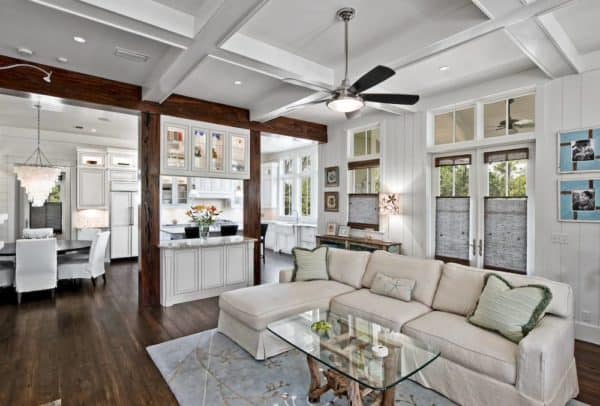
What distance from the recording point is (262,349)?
9.62ft

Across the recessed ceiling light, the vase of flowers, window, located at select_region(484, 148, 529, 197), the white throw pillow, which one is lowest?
the white throw pillow

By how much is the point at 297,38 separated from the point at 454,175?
9.81 ft

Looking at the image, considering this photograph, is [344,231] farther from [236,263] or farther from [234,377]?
[234,377]

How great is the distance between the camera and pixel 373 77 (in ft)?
8.27

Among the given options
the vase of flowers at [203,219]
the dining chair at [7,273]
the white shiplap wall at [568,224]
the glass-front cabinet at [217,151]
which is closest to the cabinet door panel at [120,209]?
the dining chair at [7,273]

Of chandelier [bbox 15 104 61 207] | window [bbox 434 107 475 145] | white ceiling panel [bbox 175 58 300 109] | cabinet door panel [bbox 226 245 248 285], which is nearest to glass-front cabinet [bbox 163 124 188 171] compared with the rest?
white ceiling panel [bbox 175 58 300 109]

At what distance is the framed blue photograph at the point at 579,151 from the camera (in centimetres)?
337

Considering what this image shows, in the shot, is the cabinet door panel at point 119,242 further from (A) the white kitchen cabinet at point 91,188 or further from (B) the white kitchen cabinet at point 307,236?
(B) the white kitchen cabinet at point 307,236

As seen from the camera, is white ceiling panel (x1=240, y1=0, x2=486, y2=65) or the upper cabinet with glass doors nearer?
white ceiling panel (x1=240, y1=0, x2=486, y2=65)

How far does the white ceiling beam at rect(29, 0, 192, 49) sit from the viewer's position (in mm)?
2285

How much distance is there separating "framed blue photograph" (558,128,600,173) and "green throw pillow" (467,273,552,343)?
1845 mm

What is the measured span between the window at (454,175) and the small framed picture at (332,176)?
196cm

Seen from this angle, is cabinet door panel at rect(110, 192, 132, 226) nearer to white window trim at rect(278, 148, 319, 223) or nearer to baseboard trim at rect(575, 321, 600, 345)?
white window trim at rect(278, 148, 319, 223)

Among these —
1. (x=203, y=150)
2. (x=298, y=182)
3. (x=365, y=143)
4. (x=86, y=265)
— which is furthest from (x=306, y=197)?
(x=86, y=265)
